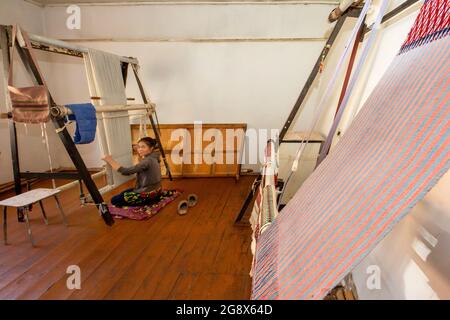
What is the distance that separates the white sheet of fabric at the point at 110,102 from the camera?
7.84ft

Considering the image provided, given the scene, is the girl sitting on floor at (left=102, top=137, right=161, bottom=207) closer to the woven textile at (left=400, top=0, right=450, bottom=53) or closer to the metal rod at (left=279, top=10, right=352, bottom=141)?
the metal rod at (left=279, top=10, right=352, bottom=141)

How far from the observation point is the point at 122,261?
1873mm

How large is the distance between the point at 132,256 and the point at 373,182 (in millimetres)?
1870

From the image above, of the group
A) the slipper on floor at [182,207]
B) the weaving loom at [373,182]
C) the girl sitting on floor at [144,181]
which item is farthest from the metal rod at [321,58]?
the girl sitting on floor at [144,181]

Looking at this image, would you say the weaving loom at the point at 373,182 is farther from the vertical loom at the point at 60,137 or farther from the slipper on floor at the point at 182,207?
the slipper on floor at the point at 182,207

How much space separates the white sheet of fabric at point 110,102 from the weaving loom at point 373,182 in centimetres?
220

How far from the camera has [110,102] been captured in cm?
251

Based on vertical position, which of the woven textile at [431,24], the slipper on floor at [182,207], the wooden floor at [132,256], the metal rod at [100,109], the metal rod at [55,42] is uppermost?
the metal rod at [55,42]

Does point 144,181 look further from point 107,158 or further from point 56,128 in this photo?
point 56,128

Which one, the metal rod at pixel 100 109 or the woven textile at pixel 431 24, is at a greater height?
the woven textile at pixel 431 24


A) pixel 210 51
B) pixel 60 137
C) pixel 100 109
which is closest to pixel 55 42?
pixel 100 109

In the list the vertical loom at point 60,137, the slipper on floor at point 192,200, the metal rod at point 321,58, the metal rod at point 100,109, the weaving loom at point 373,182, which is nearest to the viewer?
the weaving loom at point 373,182

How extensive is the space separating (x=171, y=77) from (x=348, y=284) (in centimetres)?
374

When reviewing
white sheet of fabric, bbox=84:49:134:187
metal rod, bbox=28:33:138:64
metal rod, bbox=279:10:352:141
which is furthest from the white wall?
metal rod, bbox=279:10:352:141
